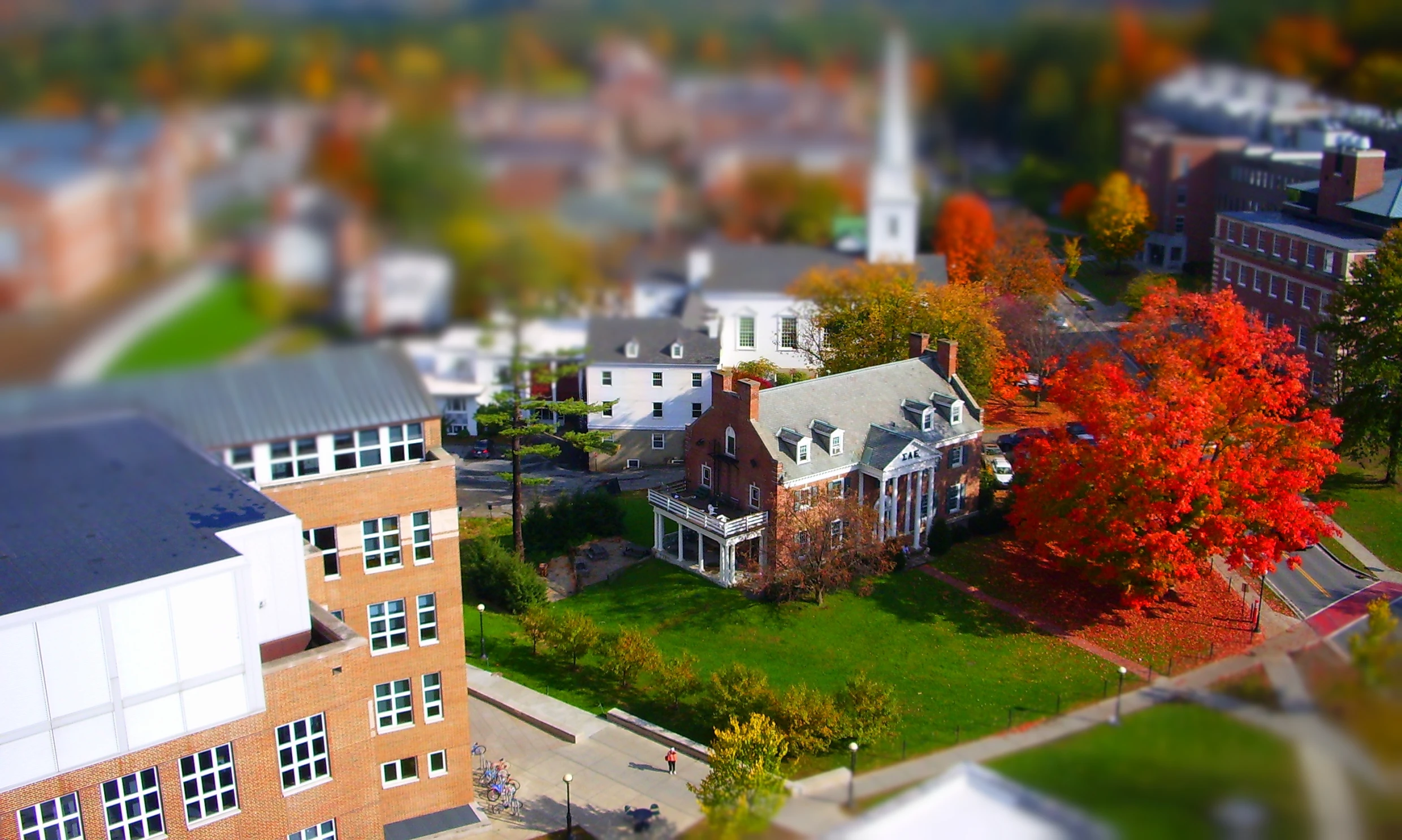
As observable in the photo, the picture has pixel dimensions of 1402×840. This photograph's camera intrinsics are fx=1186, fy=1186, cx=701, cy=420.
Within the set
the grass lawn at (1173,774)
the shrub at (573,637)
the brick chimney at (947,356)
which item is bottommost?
the shrub at (573,637)

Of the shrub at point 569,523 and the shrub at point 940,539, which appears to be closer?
the shrub at point 940,539

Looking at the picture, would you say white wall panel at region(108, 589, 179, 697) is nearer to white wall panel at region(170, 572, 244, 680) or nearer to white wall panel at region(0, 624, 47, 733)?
white wall panel at region(170, 572, 244, 680)

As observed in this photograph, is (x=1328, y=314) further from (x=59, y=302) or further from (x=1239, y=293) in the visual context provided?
(x=59, y=302)

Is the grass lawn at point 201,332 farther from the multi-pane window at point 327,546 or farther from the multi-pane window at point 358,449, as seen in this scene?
the multi-pane window at point 327,546

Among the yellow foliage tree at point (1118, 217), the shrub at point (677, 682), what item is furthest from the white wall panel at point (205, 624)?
the yellow foliage tree at point (1118, 217)

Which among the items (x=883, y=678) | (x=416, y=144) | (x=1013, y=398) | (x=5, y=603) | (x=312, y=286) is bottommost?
(x=883, y=678)

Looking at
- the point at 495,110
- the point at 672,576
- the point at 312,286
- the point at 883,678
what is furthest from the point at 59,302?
the point at 672,576

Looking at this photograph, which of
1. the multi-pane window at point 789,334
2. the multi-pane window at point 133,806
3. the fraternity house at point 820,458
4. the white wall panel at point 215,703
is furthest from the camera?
the multi-pane window at point 789,334
